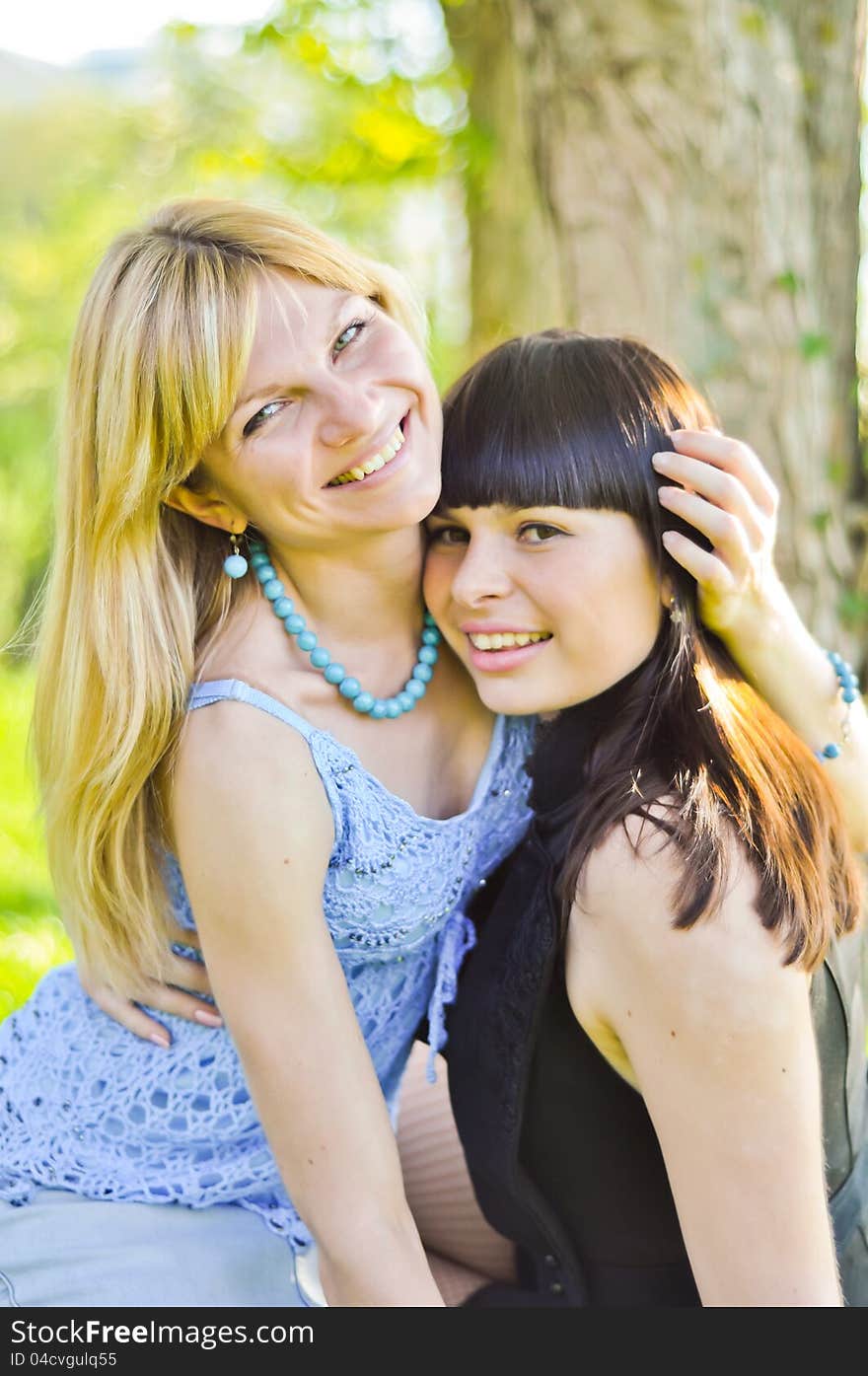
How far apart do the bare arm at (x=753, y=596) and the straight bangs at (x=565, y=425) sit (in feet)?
0.20

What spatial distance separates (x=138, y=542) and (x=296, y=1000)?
0.85 metres

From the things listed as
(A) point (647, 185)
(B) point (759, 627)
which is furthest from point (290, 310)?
(A) point (647, 185)

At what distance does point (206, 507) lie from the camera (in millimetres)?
→ 2248

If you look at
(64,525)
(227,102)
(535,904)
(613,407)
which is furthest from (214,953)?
(227,102)

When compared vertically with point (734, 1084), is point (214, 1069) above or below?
below

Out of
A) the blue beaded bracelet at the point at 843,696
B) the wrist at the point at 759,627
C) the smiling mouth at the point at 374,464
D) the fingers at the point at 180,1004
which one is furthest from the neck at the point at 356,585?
the blue beaded bracelet at the point at 843,696

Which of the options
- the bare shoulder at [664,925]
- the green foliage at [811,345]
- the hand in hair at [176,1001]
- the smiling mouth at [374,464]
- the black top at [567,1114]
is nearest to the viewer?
the bare shoulder at [664,925]

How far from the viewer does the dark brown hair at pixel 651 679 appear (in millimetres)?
1910

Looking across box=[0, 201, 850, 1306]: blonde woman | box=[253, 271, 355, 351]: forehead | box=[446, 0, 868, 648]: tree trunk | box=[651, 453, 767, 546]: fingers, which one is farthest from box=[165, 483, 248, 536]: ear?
box=[446, 0, 868, 648]: tree trunk

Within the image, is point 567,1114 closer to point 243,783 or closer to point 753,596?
point 243,783

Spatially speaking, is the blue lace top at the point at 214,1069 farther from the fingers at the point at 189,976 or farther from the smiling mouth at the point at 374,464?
the smiling mouth at the point at 374,464

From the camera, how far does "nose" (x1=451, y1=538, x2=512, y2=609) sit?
7.00 ft

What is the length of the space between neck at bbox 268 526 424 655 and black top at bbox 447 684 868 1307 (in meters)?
0.41

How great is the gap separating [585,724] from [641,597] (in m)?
0.28
